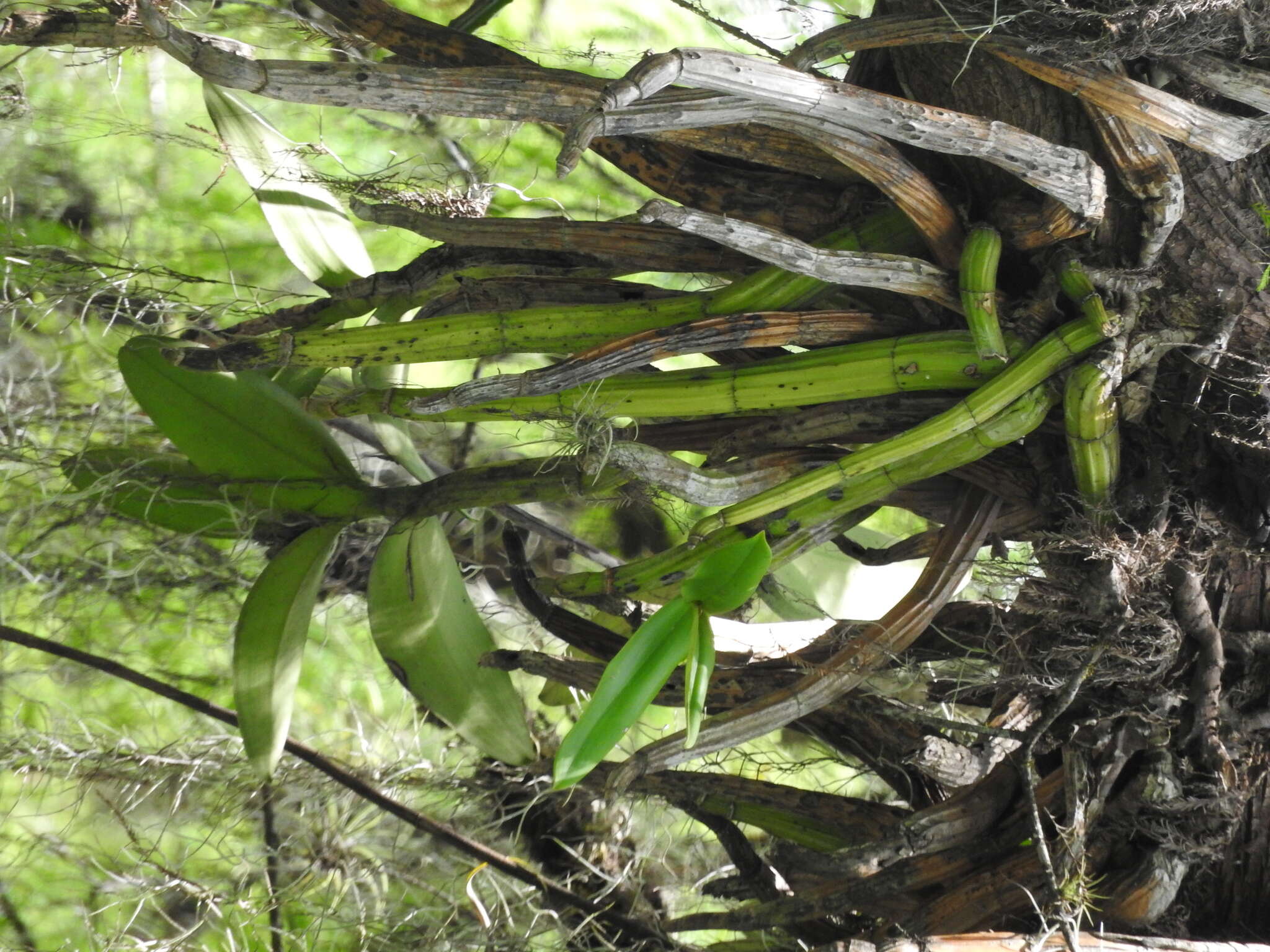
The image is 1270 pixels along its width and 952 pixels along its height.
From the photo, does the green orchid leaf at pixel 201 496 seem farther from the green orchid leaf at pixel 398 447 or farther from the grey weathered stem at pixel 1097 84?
the grey weathered stem at pixel 1097 84

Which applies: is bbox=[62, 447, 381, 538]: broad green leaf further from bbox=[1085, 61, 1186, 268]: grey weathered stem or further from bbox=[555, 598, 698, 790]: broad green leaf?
bbox=[1085, 61, 1186, 268]: grey weathered stem

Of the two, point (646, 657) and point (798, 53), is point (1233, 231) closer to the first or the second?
point (798, 53)

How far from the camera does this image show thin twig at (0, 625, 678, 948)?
62 centimetres

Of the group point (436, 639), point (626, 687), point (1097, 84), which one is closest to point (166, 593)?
point (436, 639)

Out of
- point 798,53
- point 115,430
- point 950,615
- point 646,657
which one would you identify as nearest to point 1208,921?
point 950,615

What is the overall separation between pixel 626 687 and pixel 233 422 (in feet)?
1.07

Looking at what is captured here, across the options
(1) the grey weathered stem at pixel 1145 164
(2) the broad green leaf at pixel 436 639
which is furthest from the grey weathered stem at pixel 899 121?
(2) the broad green leaf at pixel 436 639

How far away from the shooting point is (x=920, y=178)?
443 millimetres

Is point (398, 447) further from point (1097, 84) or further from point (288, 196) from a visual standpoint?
point (1097, 84)

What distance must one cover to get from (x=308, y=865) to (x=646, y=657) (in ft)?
1.36

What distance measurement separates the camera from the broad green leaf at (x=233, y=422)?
586 millimetres

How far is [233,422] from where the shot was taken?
0.61 metres

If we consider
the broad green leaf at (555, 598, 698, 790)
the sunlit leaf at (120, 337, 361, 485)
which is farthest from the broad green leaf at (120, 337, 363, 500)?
the broad green leaf at (555, 598, 698, 790)

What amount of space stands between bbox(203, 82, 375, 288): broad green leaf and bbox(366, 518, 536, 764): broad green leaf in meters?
0.19
